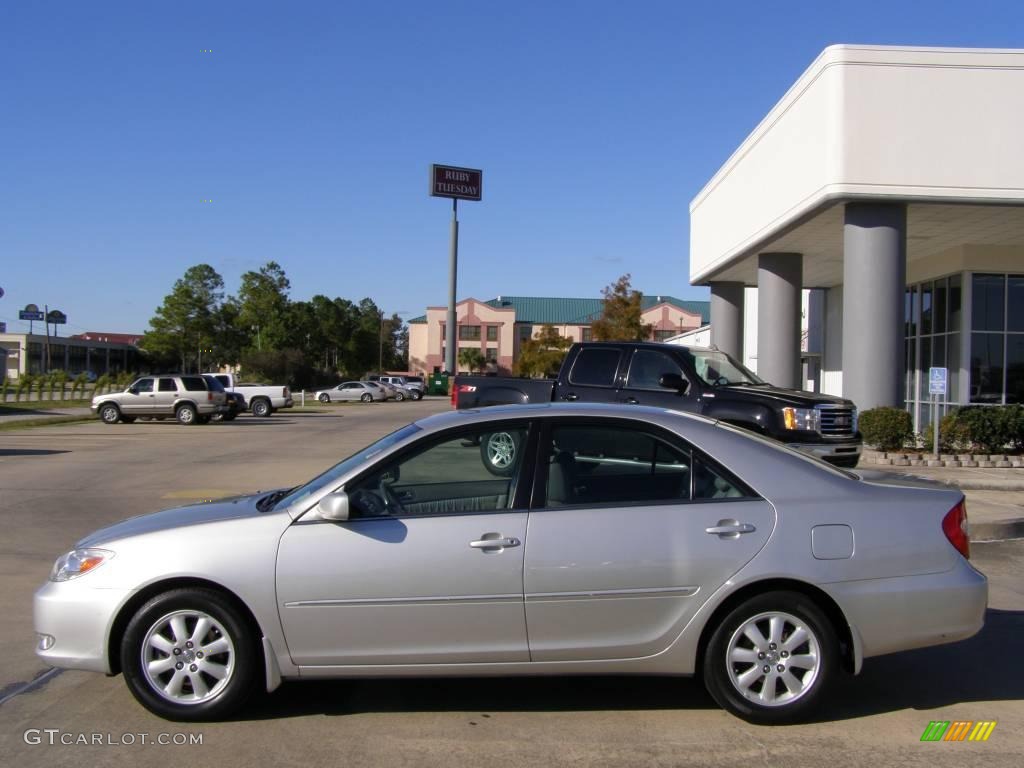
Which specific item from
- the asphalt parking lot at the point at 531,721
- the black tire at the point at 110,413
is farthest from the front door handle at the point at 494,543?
the black tire at the point at 110,413

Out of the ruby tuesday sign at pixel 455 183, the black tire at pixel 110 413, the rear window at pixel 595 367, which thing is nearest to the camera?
→ the rear window at pixel 595 367

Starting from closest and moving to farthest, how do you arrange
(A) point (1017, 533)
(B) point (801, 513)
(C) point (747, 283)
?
(B) point (801, 513), (A) point (1017, 533), (C) point (747, 283)

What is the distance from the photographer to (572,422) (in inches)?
197

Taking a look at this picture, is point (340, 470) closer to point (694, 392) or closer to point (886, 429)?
point (694, 392)

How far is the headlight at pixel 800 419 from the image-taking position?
11.4 meters

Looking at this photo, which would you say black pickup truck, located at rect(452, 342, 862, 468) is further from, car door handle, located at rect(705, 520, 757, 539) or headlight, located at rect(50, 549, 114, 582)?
headlight, located at rect(50, 549, 114, 582)

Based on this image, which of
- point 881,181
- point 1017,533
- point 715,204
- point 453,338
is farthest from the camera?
point 453,338

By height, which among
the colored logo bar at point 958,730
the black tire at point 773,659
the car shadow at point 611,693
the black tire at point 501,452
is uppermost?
the black tire at point 501,452

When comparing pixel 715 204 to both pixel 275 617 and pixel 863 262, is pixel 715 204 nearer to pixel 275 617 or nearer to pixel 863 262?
pixel 863 262

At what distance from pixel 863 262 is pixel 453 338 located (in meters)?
44.1

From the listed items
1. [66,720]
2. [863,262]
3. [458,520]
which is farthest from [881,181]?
[66,720]

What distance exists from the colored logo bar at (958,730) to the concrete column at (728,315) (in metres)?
27.4

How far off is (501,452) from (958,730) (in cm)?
315

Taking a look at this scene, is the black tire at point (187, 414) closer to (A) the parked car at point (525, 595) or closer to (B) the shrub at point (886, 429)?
(B) the shrub at point (886, 429)
